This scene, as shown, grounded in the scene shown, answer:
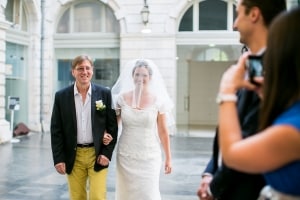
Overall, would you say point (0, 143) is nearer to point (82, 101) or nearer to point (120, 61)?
point (120, 61)

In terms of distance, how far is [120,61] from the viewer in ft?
51.6

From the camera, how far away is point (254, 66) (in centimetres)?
171

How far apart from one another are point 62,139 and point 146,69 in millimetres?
1172

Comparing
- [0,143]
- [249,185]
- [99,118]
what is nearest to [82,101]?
[99,118]

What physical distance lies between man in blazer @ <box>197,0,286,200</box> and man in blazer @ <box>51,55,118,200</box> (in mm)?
2389

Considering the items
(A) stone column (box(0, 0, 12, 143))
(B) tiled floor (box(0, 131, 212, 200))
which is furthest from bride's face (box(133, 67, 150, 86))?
(A) stone column (box(0, 0, 12, 143))

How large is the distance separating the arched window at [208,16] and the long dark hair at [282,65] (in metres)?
14.1

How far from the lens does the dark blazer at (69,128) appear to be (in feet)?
13.8

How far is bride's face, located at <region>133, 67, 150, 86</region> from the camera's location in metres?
4.68

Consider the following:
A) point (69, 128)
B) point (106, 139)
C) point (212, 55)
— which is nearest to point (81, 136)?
point (69, 128)

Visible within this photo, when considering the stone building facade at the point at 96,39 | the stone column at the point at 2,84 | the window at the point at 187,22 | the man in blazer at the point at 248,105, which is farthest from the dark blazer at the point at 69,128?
the window at the point at 187,22

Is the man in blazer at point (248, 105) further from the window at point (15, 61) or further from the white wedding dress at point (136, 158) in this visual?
the window at point (15, 61)

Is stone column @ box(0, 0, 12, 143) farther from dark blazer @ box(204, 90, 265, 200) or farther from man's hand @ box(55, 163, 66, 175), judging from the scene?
dark blazer @ box(204, 90, 265, 200)

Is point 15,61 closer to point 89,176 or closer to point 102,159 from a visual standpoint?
point 89,176
